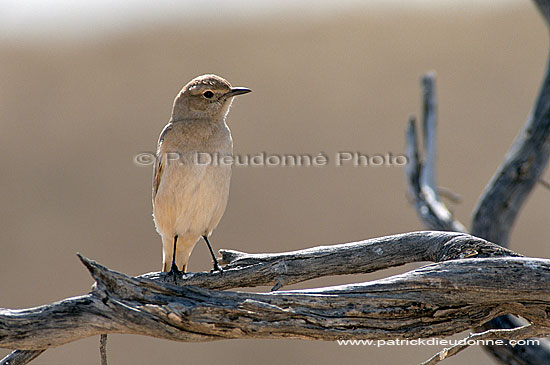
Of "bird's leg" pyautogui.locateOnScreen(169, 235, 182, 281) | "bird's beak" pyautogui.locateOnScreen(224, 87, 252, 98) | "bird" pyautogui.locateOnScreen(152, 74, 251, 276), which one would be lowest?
"bird's leg" pyautogui.locateOnScreen(169, 235, 182, 281)

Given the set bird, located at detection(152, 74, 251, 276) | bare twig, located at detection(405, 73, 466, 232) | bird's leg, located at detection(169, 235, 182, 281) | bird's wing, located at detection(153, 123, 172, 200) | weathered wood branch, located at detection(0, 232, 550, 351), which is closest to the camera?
weathered wood branch, located at detection(0, 232, 550, 351)

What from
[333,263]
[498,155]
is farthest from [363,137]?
[333,263]

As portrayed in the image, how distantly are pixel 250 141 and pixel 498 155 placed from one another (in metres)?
5.26

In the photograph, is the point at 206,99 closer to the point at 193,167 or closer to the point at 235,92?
the point at 235,92

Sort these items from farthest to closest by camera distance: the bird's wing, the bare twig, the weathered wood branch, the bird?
the bare twig, the bird's wing, the bird, the weathered wood branch

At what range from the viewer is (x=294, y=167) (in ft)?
51.0

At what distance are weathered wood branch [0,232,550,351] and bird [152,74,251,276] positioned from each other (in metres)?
1.78

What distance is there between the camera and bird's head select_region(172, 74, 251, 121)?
573cm

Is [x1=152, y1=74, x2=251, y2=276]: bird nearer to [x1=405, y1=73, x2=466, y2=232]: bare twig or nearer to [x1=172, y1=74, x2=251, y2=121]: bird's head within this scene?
[x1=172, y1=74, x2=251, y2=121]: bird's head

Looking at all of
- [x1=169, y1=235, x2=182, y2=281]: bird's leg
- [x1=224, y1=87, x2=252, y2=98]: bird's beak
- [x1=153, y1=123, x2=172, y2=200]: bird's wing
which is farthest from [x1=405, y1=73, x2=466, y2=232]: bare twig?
[x1=153, y1=123, x2=172, y2=200]: bird's wing

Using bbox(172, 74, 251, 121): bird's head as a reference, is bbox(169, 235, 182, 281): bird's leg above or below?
below

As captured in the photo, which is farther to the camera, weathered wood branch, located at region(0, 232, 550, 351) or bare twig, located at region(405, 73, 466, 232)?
bare twig, located at region(405, 73, 466, 232)

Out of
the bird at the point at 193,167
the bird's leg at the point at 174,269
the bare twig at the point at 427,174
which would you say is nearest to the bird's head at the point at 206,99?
the bird at the point at 193,167

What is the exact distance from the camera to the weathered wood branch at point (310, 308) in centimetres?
333
